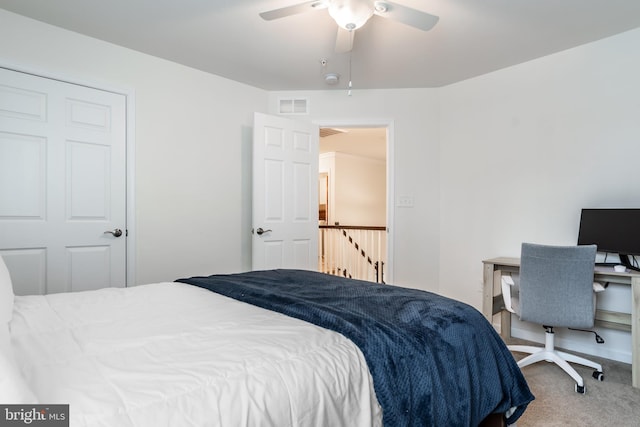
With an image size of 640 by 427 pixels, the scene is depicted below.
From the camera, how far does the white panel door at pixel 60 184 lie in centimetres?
246

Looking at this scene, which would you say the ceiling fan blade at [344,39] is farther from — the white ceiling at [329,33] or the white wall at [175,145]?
the white wall at [175,145]

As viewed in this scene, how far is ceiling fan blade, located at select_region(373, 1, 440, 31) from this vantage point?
1.91m

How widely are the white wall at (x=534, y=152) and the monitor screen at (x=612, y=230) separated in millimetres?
176

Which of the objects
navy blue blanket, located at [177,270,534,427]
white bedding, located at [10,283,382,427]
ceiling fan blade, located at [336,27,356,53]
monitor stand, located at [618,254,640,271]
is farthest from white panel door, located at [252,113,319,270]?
monitor stand, located at [618,254,640,271]

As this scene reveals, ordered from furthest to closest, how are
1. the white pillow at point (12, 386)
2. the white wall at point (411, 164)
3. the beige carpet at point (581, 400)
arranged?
the white wall at point (411, 164) → the beige carpet at point (581, 400) → the white pillow at point (12, 386)

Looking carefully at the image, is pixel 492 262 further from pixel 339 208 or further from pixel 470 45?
pixel 339 208

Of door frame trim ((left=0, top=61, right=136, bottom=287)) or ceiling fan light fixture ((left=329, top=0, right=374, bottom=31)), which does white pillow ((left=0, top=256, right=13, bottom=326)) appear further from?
ceiling fan light fixture ((left=329, top=0, right=374, bottom=31))

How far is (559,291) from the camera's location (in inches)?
90.1

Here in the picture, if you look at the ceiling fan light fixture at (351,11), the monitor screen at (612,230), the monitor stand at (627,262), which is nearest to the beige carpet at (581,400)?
the monitor stand at (627,262)

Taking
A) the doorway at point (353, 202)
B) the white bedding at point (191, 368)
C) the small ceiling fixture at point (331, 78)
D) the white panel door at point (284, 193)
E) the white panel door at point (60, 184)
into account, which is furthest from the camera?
the doorway at point (353, 202)

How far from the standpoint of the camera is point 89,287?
276 cm

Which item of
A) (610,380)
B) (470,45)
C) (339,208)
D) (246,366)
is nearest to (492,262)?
(610,380)

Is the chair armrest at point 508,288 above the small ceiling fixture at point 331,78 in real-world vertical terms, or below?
below

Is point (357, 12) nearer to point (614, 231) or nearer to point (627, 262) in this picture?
point (614, 231)
